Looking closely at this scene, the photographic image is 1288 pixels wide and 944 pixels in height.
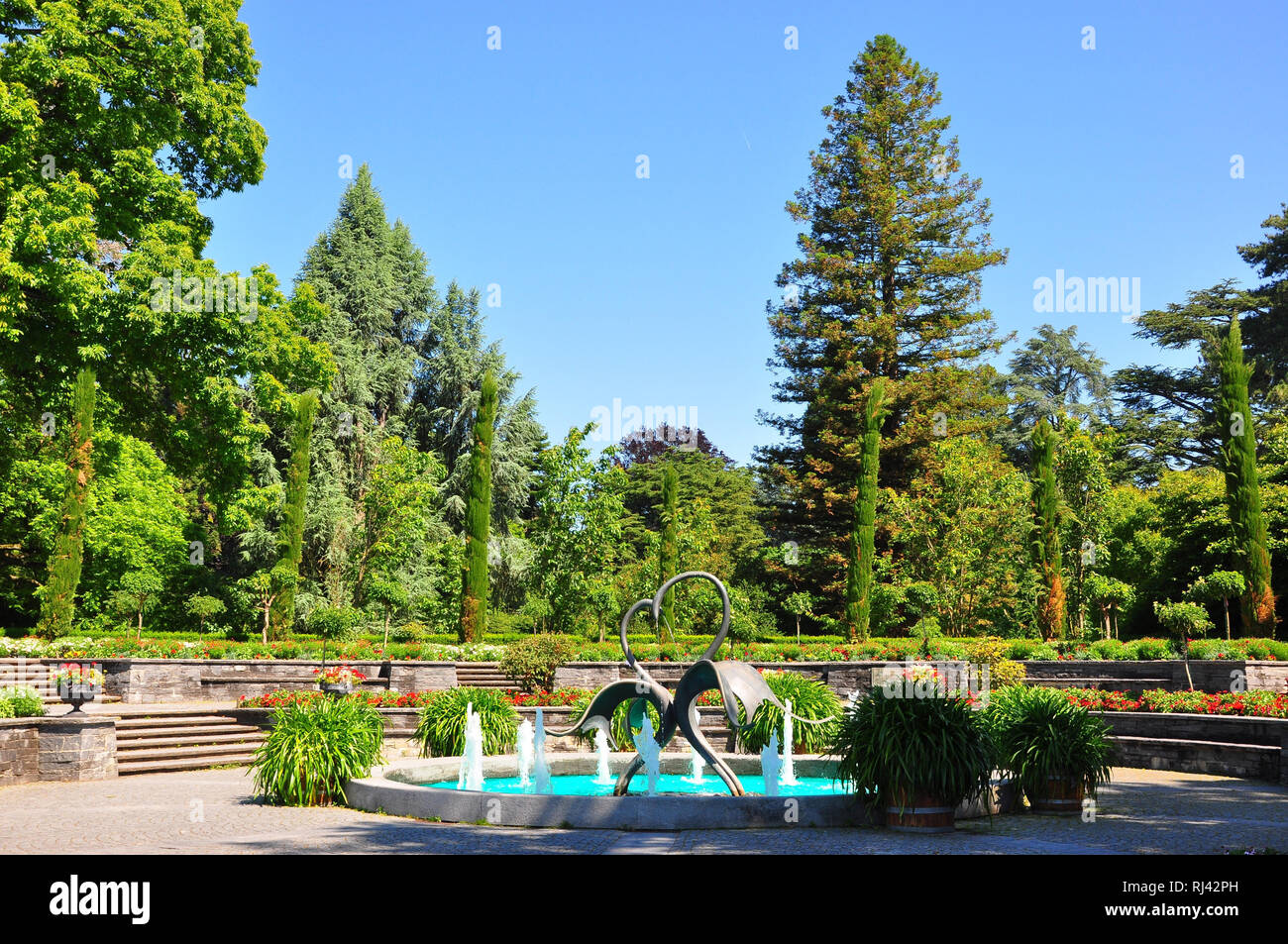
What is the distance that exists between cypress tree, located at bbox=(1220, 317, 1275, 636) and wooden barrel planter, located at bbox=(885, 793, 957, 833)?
61.8 feet

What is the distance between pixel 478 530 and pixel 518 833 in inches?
866

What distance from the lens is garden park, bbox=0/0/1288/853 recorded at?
1117 cm

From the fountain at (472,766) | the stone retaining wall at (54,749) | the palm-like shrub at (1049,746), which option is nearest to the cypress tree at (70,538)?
the stone retaining wall at (54,749)

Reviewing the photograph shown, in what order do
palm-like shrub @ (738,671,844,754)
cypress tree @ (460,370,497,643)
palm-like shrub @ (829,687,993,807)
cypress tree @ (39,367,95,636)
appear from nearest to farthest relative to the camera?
palm-like shrub @ (829,687,993,807) → palm-like shrub @ (738,671,844,754) → cypress tree @ (39,367,95,636) → cypress tree @ (460,370,497,643)

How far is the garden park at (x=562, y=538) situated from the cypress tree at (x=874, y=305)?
166 mm

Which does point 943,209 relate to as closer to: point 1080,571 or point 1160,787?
point 1080,571

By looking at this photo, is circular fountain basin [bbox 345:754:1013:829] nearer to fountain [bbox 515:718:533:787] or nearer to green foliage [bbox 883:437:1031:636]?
fountain [bbox 515:718:533:787]

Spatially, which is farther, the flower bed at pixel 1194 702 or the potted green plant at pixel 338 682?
the potted green plant at pixel 338 682

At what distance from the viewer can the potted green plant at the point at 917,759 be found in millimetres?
8875

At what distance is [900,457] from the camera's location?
36188 millimetres

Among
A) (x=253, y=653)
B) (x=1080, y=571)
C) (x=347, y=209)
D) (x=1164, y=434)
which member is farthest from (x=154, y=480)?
(x=1164, y=434)

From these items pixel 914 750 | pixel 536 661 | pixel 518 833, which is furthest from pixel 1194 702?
pixel 536 661

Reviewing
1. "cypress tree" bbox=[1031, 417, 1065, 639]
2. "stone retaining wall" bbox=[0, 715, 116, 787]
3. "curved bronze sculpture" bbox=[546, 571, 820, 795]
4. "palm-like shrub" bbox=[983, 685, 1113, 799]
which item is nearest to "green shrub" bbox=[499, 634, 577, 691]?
"stone retaining wall" bbox=[0, 715, 116, 787]

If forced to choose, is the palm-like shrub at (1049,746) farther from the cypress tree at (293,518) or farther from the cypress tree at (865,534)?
the cypress tree at (293,518)
